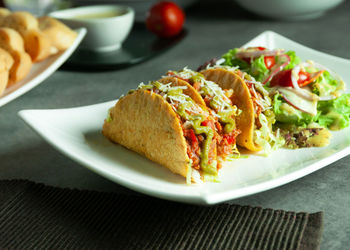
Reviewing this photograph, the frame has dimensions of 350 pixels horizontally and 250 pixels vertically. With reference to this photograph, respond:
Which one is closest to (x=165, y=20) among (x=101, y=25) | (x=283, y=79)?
(x=101, y=25)

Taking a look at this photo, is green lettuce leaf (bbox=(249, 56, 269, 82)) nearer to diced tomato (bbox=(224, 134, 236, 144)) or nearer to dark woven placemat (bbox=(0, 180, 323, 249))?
diced tomato (bbox=(224, 134, 236, 144))

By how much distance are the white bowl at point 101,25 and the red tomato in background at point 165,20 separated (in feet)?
1.34

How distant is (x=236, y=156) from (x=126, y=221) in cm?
88

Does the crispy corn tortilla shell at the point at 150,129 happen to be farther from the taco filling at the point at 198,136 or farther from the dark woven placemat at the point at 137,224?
the dark woven placemat at the point at 137,224

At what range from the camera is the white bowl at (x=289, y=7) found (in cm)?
649

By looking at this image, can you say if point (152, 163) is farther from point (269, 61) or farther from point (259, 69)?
point (269, 61)

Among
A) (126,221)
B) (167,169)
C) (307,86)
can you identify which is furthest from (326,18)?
(126,221)

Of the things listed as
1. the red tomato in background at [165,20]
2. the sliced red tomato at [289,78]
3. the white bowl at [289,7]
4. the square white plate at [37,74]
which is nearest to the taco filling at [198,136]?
the sliced red tomato at [289,78]

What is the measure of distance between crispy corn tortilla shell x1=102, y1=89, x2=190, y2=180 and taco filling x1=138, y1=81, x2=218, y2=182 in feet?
0.17

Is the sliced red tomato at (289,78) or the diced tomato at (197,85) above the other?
the diced tomato at (197,85)

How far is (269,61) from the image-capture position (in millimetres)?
4191

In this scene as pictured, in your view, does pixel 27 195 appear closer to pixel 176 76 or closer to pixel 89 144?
pixel 89 144

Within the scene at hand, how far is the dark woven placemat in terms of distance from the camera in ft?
8.98

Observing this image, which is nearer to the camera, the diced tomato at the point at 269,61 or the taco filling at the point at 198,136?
the taco filling at the point at 198,136
